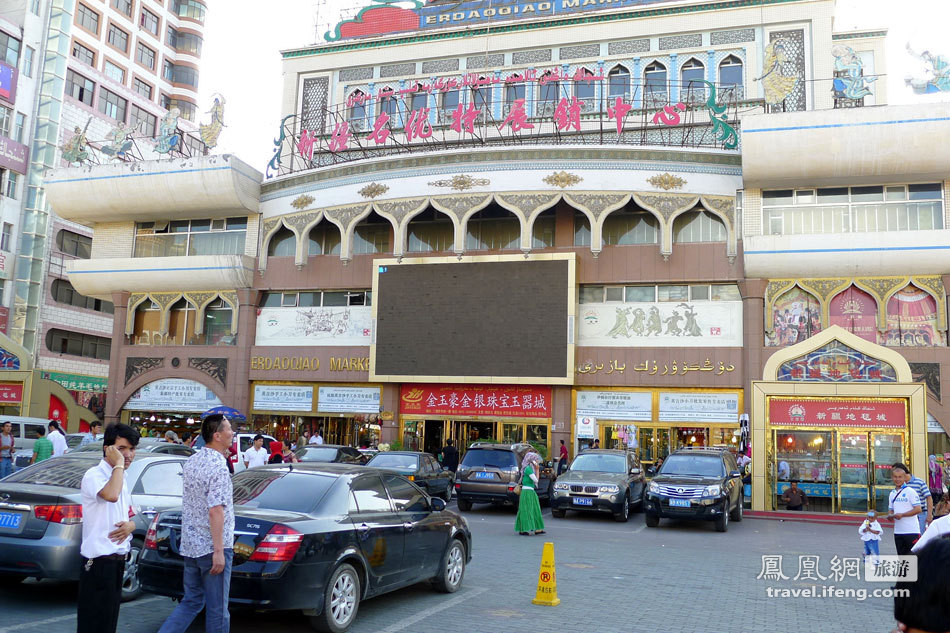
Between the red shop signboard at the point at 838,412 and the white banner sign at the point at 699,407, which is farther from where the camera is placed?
the white banner sign at the point at 699,407

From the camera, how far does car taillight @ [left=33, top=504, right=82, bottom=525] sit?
7.93 m

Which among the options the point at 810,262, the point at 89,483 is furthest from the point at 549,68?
the point at 89,483

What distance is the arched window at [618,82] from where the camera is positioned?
32219 millimetres

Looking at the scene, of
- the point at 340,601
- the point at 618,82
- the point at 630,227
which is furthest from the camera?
the point at 618,82

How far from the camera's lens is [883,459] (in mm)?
21281

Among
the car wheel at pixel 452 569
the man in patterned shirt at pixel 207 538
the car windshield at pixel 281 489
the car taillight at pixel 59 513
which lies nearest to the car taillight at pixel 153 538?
the car windshield at pixel 281 489

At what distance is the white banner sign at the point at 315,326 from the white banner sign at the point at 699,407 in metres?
11.3

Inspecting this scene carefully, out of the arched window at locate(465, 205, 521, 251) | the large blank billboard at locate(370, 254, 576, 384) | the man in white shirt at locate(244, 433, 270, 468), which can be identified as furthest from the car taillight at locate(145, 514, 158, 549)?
the arched window at locate(465, 205, 521, 251)

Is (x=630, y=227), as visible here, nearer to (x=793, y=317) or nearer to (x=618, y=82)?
(x=793, y=317)

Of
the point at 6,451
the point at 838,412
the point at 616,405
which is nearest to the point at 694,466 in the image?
the point at 838,412

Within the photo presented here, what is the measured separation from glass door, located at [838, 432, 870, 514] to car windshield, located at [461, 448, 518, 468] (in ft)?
29.3

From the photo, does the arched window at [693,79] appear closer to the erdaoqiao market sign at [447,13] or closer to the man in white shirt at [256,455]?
the erdaoqiao market sign at [447,13]

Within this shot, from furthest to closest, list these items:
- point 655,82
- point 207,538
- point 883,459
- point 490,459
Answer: point 655,82
point 883,459
point 490,459
point 207,538

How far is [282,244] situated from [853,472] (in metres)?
22.8
